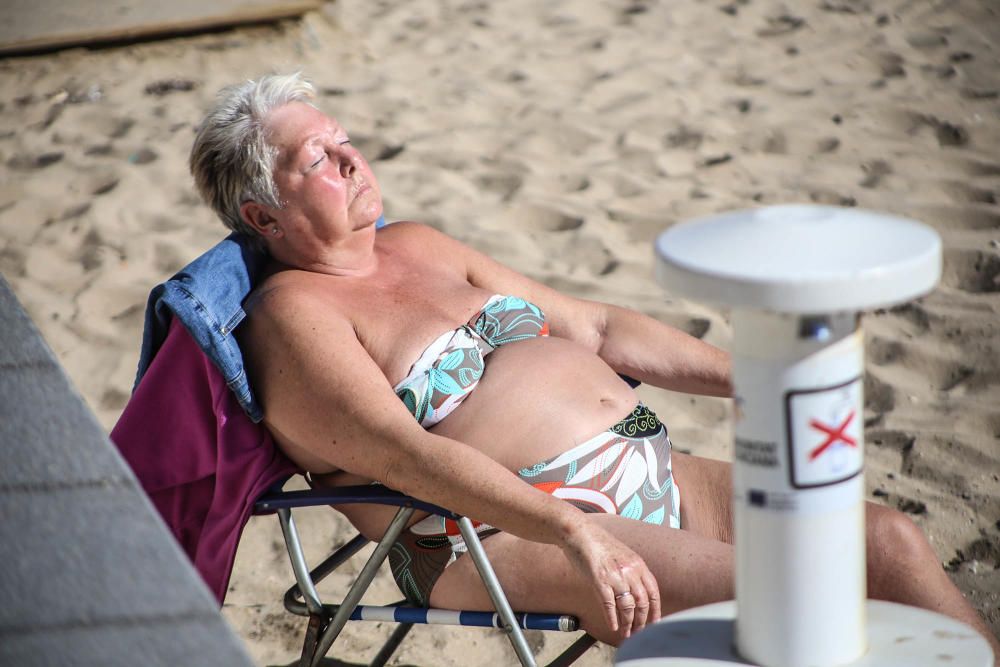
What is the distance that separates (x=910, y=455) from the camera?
11.7ft

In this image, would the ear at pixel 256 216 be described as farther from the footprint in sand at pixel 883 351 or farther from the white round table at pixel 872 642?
the footprint in sand at pixel 883 351

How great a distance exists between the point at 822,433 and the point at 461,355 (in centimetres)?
→ 147

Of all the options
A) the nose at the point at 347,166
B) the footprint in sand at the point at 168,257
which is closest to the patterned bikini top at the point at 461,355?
the nose at the point at 347,166

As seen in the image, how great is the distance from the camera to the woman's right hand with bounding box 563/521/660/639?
207 cm

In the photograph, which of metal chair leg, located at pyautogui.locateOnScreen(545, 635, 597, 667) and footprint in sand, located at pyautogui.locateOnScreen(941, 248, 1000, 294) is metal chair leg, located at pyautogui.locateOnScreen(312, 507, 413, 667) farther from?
footprint in sand, located at pyautogui.locateOnScreen(941, 248, 1000, 294)

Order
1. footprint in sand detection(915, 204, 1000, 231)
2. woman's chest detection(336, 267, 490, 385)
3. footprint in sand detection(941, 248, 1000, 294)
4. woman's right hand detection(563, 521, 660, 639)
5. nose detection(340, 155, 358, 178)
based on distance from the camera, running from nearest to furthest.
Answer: woman's right hand detection(563, 521, 660, 639) < woman's chest detection(336, 267, 490, 385) < nose detection(340, 155, 358, 178) < footprint in sand detection(941, 248, 1000, 294) < footprint in sand detection(915, 204, 1000, 231)

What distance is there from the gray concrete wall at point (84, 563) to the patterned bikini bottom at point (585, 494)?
969 millimetres

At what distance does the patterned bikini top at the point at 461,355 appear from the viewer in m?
2.52

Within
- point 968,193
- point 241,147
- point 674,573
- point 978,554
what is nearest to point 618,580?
point 674,573

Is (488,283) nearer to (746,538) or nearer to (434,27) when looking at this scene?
(746,538)

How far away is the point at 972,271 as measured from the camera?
4441mm

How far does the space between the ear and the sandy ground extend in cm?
111

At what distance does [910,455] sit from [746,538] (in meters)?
2.51

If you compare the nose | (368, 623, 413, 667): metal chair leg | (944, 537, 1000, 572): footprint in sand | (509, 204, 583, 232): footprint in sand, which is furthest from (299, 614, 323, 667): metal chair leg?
(509, 204, 583, 232): footprint in sand
